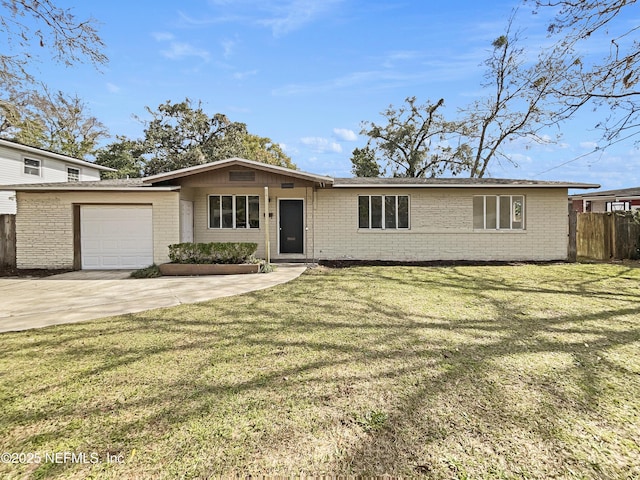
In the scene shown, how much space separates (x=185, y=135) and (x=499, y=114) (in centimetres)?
2494

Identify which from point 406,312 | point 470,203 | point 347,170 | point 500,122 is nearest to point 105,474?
point 406,312

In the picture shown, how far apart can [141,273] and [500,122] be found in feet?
79.1

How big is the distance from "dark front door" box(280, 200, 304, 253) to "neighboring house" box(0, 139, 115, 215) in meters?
11.3

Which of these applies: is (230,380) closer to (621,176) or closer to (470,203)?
(470,203)

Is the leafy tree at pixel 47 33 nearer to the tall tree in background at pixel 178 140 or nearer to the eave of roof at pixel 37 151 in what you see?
the eave of roof at pixel 37 151

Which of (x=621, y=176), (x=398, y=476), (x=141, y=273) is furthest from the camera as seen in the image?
(x=621, y=176)

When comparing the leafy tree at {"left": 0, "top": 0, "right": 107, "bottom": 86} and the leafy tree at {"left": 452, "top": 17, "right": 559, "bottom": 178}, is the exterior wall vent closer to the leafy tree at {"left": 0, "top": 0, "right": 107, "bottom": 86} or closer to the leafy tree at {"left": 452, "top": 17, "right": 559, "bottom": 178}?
the leafy tree at {"left": 0, "top": 0, "right": 107, "bottom": 86}

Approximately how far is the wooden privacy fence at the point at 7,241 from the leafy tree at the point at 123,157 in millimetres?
18575

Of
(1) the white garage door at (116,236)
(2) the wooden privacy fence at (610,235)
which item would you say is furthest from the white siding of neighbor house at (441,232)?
(1) the white garage door at (116,236)

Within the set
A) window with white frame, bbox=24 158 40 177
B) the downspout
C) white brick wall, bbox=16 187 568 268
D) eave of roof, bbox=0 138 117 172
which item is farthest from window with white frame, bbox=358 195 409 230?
window with white frame, bbox=24 158 40 177

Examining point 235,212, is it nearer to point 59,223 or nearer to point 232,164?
point 232,164

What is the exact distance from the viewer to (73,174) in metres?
20.6

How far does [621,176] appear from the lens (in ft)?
44.8

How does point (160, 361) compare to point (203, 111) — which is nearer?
point (160, 361)
